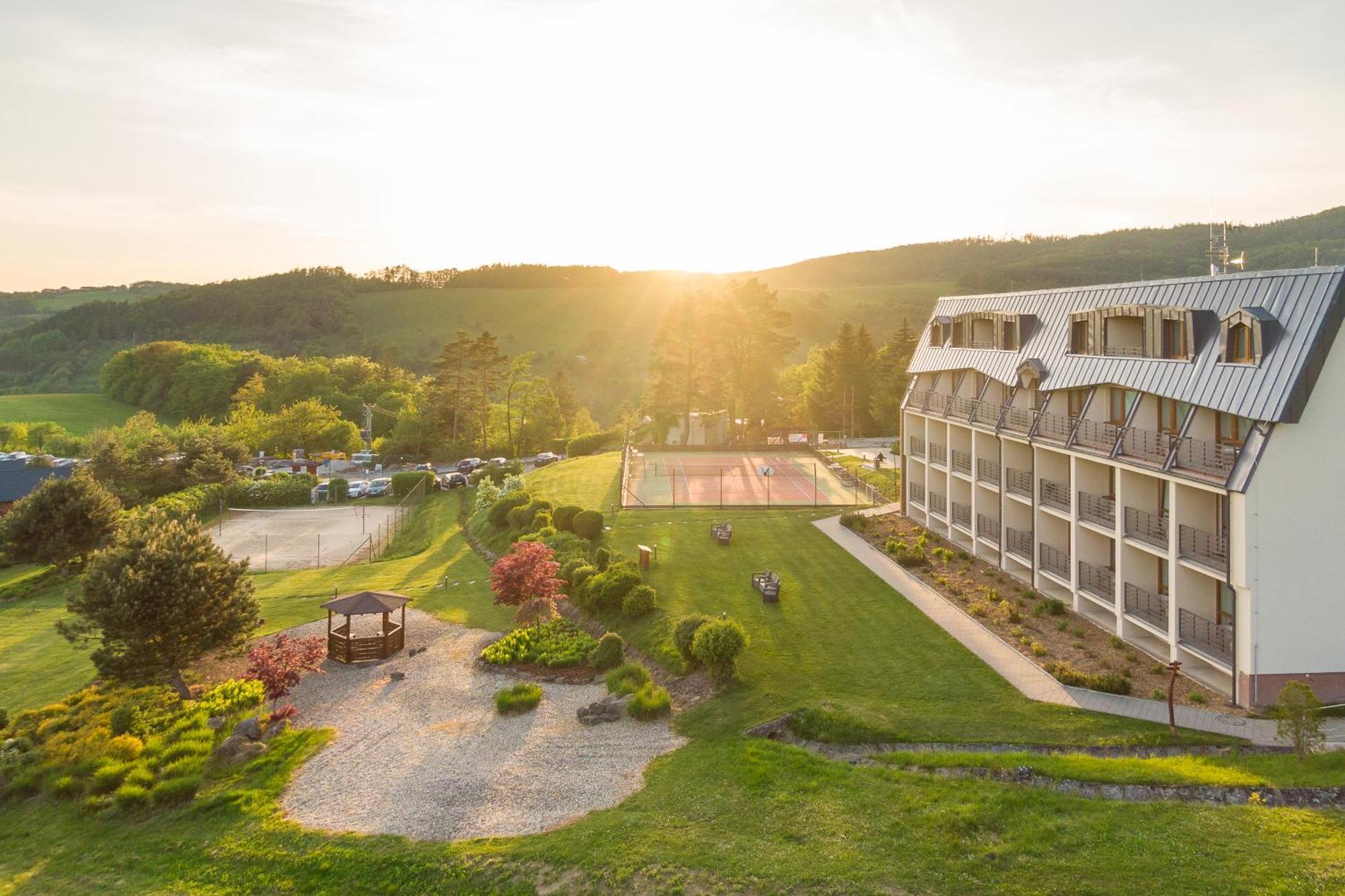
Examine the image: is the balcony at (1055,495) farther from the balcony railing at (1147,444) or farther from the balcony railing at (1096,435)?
the balcony railing at (1147,444)

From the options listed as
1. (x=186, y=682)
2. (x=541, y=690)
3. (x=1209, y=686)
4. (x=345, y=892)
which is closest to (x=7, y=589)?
(x=186, y=682)

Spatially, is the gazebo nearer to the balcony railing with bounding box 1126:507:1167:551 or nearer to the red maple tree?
the red maple tree

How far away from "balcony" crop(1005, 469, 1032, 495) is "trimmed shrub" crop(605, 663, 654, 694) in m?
13.7

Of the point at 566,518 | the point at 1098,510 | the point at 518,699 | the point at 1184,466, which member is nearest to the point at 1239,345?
the point at 1184,466

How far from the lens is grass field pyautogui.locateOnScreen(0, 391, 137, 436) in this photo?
95500 mm

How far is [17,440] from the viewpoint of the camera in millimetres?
81688

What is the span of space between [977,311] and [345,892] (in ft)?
91.0

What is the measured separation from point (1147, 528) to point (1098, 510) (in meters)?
2.15

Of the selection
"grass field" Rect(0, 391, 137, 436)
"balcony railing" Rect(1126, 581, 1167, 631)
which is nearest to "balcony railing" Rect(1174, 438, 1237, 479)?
"balcony railing" Rect(1126, 581, 1167, 631)

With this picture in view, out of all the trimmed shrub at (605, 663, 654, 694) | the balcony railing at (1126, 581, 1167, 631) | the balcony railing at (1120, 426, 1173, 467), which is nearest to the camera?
the balcony railing at (1120, 426, 1173, 467)

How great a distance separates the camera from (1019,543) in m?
26.3

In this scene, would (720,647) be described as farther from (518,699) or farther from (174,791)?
(174,791)

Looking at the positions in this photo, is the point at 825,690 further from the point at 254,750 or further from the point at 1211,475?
the point at 254,750

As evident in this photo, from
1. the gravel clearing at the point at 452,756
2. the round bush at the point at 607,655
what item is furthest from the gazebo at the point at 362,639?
the round bush at the point at 607,655
